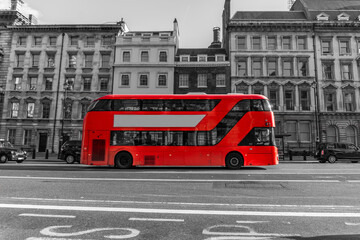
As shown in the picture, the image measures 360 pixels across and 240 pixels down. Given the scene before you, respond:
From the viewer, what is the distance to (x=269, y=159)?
1274 cm

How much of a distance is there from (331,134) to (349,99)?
16.8ft

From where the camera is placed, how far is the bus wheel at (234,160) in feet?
42.3

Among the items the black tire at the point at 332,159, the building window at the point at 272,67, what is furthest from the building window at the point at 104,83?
the black tire at the point at 332,159

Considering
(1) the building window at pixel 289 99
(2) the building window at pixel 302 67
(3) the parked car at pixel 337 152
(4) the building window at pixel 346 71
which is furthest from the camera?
(2) the building window at pixel 302 67

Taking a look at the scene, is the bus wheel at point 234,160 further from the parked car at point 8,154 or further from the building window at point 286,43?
the building window at point 286,43

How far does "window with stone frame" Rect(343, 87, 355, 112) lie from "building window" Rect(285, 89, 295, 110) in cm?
633

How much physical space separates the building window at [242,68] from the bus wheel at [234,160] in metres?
20.0

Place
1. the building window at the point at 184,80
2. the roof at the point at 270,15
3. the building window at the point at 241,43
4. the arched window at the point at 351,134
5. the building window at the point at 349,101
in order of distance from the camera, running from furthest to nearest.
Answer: the roof at the point at 270,15 → the building window at the point at 241,43 → the building window at the point at 184,80 → the building window at the point at 349,101 → the arched window at the point at 351,134

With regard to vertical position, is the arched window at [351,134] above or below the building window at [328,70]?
below

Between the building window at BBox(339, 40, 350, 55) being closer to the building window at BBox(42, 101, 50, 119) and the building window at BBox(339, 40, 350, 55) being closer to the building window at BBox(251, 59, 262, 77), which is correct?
the building window at BBox(251, 59, 262, 77)

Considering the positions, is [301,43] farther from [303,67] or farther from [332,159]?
[332,159]

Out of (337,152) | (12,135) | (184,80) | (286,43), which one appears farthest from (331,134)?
(12,135)

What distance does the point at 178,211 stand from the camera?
16.1 ft

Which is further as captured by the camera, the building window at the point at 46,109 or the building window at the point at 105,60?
the building window at the point at 105,60
